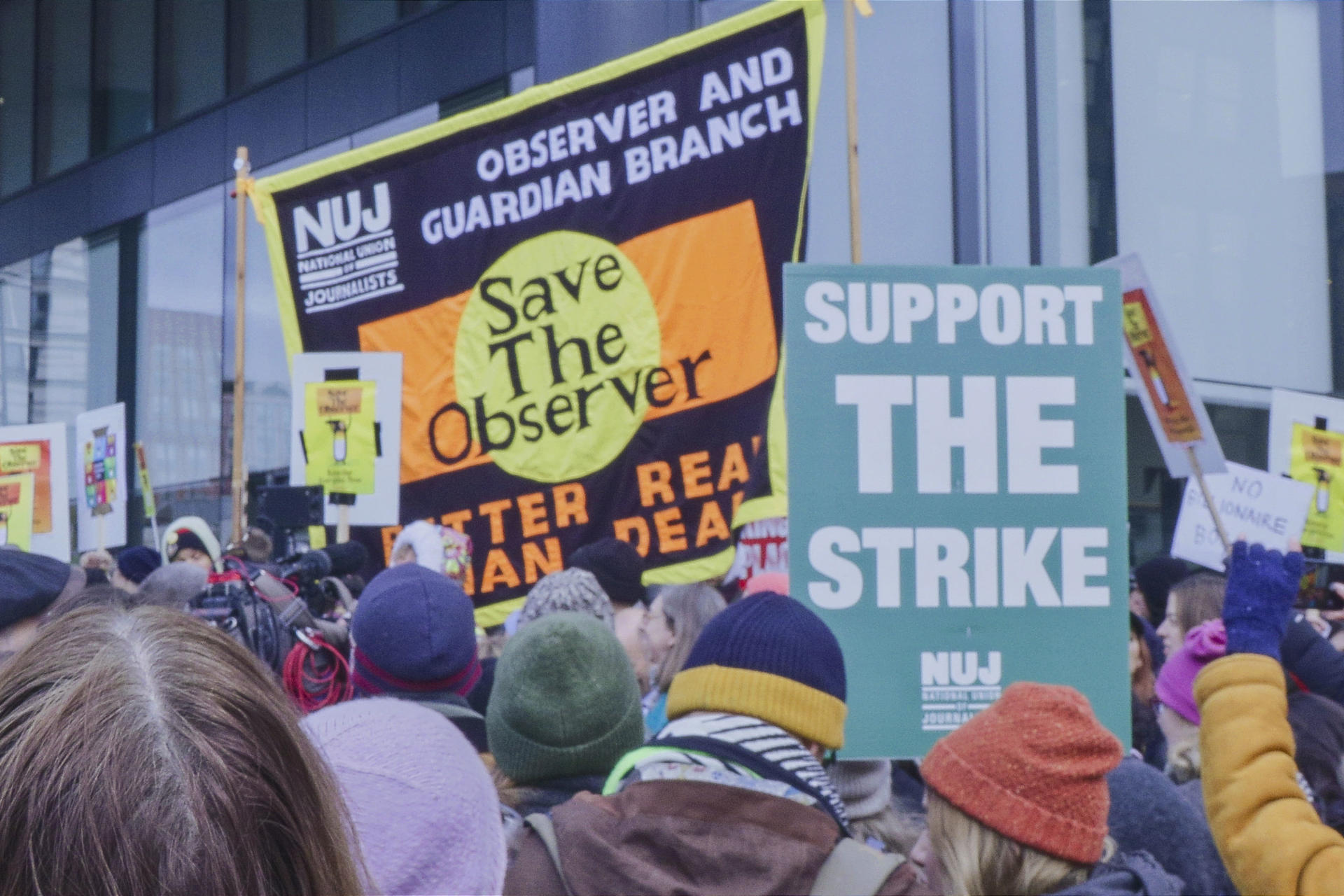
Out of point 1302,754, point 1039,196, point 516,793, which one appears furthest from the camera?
point 1039,196

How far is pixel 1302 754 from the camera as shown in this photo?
3.28 metres

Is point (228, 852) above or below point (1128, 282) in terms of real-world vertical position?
below

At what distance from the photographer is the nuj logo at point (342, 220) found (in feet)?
25.6

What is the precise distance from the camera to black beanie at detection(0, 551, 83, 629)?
10.5 feet

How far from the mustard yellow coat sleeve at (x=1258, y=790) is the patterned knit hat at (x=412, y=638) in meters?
1.53

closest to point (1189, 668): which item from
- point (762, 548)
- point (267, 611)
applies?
point (267, 611)

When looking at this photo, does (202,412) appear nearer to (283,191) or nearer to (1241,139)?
(283,191)

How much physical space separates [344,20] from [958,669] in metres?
12.8

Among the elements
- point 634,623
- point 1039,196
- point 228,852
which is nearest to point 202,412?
point 1039,196

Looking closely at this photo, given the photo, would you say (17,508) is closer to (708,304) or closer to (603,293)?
(603,293)

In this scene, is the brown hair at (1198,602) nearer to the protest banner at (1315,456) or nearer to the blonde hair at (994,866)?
the protest banner at (1315,456)

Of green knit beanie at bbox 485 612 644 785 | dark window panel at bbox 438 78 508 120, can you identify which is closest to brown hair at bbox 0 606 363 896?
green knit beanie at bbox 485 612 644 785

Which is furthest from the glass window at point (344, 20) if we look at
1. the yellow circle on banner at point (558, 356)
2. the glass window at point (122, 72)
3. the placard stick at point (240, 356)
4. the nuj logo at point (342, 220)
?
the yellow circle on banner at point (558, 356)

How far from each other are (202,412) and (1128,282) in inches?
551
